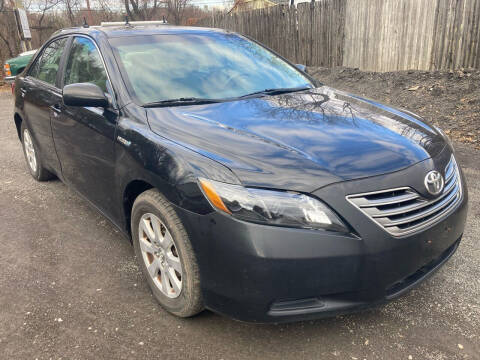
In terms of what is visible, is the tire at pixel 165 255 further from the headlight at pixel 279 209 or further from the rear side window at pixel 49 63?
the rear side window at pixel 49 63

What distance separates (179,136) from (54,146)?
6.89ft

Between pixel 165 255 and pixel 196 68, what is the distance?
1.51 meters

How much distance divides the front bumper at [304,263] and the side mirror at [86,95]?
4.04 feet

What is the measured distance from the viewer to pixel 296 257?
189 cm

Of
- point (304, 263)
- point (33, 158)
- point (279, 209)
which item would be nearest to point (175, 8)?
point (33, 158)

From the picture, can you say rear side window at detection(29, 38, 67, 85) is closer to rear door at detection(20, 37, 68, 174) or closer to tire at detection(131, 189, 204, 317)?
rear door at detection(20, 37, 68, 174)

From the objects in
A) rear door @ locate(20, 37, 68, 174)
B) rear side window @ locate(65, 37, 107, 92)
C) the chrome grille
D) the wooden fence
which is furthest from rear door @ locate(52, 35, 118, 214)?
the wooden fence

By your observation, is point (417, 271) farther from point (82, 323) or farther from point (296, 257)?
point (82, 323)

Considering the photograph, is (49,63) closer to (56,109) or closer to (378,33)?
(56,109)

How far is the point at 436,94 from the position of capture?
746 centimetres

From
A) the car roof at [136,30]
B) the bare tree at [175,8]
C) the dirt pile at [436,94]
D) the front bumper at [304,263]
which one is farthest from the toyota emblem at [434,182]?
the bare tree at [175,8]

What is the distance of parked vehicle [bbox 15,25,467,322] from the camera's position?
1931 mm

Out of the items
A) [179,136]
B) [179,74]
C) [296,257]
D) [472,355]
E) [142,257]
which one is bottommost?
[472,355]

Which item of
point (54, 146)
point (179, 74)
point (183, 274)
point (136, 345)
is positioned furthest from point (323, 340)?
point (54, 146)
